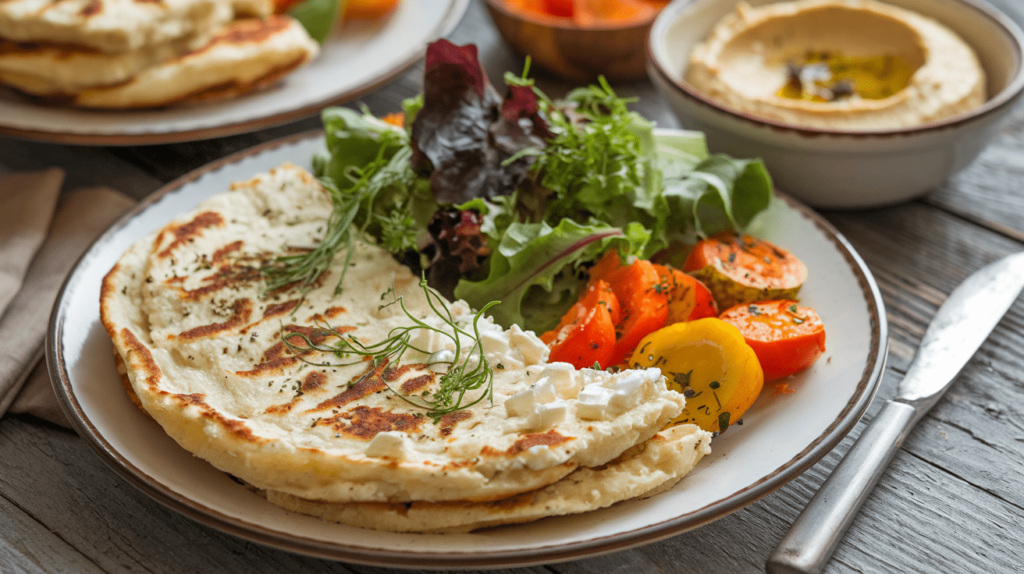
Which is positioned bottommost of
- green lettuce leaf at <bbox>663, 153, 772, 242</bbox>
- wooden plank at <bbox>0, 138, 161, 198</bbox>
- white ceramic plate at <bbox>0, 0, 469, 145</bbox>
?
wooden plank at <bbox>0, 138, 161, 198</bbox>

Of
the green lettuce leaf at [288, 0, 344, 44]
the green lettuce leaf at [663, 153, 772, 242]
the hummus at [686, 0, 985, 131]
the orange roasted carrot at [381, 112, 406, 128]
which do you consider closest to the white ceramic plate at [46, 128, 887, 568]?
the green lettuce leaf at [663, 153, 772, 242]

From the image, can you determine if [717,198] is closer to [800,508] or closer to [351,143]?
[800,508]

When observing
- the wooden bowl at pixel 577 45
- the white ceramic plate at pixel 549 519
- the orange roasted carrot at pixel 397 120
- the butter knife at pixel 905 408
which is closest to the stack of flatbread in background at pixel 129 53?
the orange roasted carrot at pixel 397 120

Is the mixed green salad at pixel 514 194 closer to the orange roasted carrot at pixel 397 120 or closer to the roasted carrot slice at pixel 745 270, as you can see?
the roasted carrot slice at pixel 745 270

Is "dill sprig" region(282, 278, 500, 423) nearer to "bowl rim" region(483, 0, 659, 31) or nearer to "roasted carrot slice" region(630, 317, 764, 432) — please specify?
"roasted carrot slice" region(630, 317, 764, 432)

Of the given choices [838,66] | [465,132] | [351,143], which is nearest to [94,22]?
[351,143]

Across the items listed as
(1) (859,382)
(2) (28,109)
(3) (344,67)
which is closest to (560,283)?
(1) (859,382)
